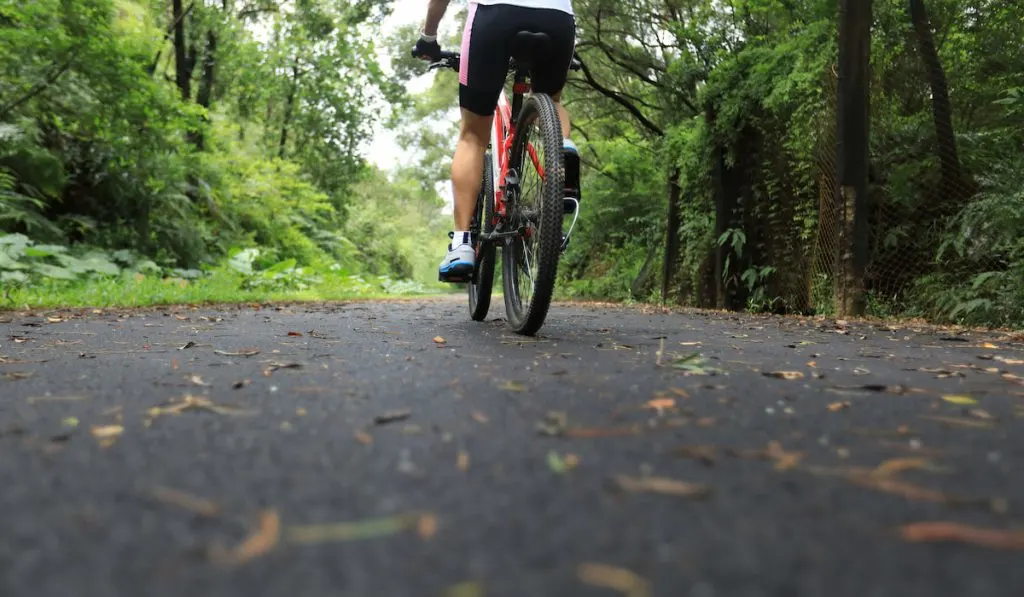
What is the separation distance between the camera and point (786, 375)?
2098 mm

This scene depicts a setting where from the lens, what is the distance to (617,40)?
12242 millimetres

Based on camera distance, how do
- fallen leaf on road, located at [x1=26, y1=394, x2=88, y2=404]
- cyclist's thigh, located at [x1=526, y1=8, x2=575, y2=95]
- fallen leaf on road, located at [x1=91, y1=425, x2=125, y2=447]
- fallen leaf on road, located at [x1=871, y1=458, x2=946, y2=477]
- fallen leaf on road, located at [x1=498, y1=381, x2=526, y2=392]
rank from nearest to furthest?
fallen leaf on road, located at [x1=871, y1=458, x2=946, y2=477] → fallen leaf on road, located at [x1=91, y1=425, x2=125, y2=447] → fallen leaf on road, located at [x1=26, y1=394, x2=88, y2=404] → fallen leaf on road, located at [x1=498, y1=381, x2=526, y2=392] → cyclist's thigh, located at [x1=526, y1=8, x2=575, y2=95]

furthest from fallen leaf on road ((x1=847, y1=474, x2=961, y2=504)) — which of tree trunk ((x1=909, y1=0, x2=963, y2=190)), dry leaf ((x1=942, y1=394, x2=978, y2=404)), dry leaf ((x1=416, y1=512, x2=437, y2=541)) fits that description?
tree trunk ((x1=909, y1=0, x2=963, y2=190))

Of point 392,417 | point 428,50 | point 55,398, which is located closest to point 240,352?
point 55,398

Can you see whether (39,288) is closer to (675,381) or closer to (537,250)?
(537,250)

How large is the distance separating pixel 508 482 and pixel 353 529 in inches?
10.1

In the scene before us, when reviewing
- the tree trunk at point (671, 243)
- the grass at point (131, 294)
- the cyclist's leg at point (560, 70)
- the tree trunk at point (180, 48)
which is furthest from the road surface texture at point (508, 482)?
the tree trunk at point (180, 48)

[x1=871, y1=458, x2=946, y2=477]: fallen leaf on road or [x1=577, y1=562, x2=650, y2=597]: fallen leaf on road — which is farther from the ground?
[x1=871, y1=458, x2=946, y2=477]: fallen leaf on road

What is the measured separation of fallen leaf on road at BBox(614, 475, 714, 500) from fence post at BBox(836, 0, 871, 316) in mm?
4871

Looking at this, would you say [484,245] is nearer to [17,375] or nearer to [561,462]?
[17,375]

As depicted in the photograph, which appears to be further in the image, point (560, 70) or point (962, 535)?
point (560, 70)

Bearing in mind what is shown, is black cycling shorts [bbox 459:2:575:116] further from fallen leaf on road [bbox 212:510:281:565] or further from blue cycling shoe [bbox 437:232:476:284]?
fallen leaf on road [bbox 212:510:281:565]

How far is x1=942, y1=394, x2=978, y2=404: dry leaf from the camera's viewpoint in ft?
5.54

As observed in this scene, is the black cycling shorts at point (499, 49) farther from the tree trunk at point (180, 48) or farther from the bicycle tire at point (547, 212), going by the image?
the tree trunk at point (180, 48)
